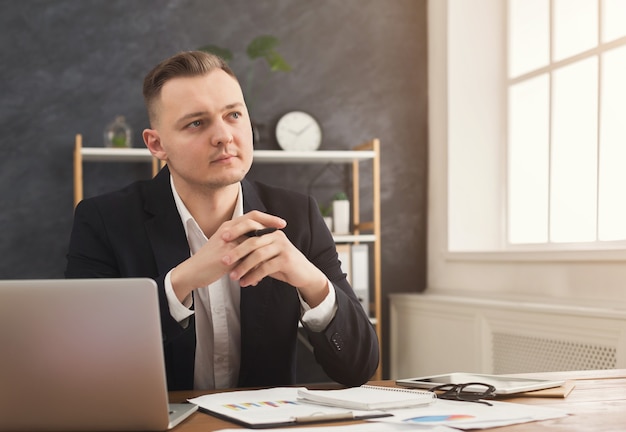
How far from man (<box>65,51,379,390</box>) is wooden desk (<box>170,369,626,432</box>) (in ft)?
0.99

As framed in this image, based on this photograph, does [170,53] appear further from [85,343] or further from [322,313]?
[85,343]

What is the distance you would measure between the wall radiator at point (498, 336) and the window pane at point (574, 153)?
0.39m

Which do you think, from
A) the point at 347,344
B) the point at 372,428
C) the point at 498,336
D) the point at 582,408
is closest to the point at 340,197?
the point at 498,336

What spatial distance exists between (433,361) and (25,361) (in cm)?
300

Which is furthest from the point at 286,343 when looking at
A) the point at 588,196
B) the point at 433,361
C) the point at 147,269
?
the point at 433,361

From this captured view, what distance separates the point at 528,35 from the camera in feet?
12.4

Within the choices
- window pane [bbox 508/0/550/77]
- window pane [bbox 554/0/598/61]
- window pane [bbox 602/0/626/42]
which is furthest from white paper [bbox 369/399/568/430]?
window pane [bbox 508/0/550/77]

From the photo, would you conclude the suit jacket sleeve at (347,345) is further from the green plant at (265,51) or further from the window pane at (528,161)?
the green plant at (265,51)

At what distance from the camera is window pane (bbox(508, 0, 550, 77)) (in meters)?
3.61

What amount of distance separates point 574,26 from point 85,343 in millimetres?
2882

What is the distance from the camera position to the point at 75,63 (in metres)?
3.89

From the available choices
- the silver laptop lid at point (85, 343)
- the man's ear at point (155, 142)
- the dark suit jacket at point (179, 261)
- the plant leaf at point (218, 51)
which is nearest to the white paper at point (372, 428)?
the silver laptop lid at point (85, 343)

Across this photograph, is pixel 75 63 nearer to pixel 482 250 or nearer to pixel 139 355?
pixel 482 250

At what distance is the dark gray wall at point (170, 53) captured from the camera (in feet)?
12.5
